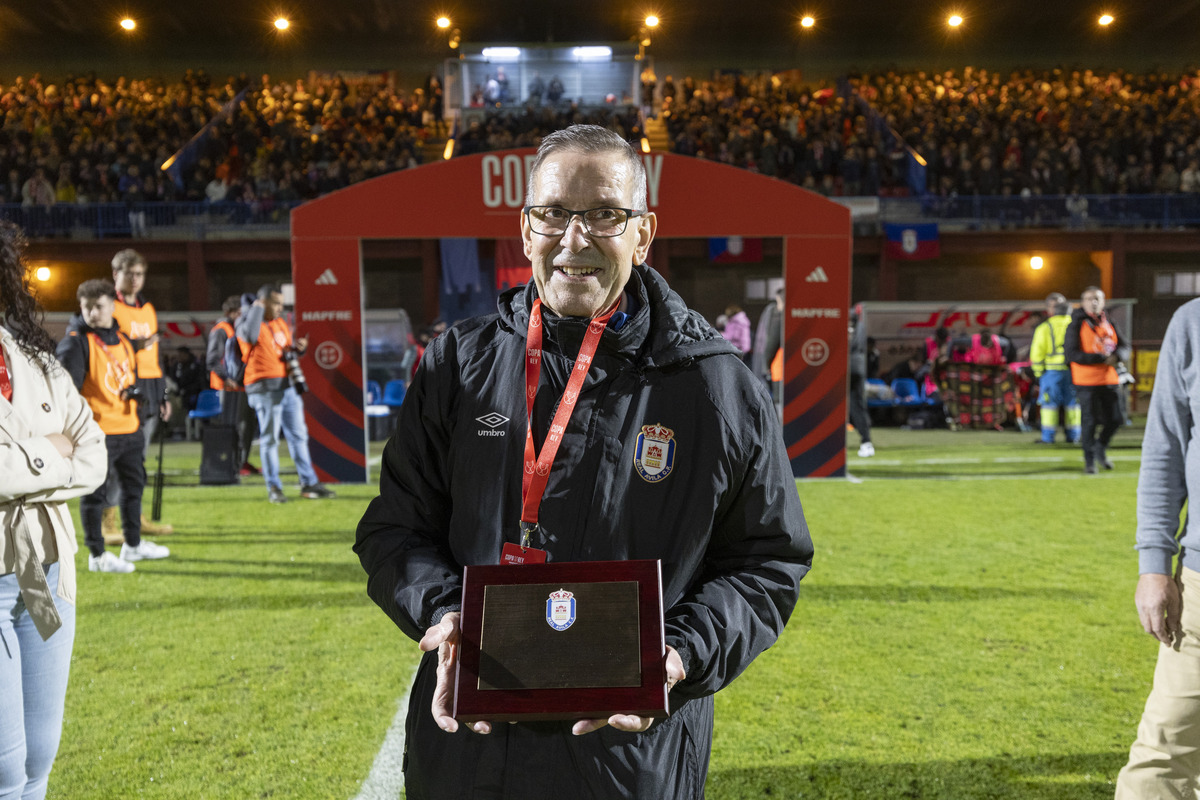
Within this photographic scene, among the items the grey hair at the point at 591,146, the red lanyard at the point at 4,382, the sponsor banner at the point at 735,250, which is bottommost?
the red lanyard at the point at 4,382

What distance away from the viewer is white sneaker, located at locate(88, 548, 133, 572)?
578cm

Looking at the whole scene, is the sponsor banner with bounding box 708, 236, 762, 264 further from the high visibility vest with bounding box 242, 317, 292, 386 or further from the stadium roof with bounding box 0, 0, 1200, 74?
the high visibility vest with bounding box 242, 317, 292, 386

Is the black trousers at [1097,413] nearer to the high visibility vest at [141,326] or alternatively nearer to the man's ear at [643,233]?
the high visibility vest at [141,326]

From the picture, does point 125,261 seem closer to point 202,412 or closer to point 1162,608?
point 1162,608

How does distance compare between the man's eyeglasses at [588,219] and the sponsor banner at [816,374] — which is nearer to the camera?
the man's eyeglasses at [588,219]

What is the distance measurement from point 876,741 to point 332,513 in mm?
5430

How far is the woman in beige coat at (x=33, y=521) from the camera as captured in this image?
76.7 inches

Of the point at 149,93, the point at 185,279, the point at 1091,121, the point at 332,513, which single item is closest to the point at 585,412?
the point at 332,513

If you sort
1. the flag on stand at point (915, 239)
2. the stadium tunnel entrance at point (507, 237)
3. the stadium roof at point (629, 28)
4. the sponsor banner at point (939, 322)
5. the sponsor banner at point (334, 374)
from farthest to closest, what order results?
the stadium roof at point (629, 28)
the flag on stand at point (915, 239)
the sponsor banner at point (939, 322)
the sponsor banner at point (334, 374)
the stadium tunnel entrance at point (507, 237)

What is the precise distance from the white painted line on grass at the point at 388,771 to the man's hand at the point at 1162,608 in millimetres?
2067

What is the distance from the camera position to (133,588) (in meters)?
5.49

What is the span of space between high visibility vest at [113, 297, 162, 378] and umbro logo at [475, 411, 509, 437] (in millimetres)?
5212

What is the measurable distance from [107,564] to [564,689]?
5.47 metres

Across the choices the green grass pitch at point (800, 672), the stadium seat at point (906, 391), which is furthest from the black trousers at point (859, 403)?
the stadium seat at point (906, 391)
